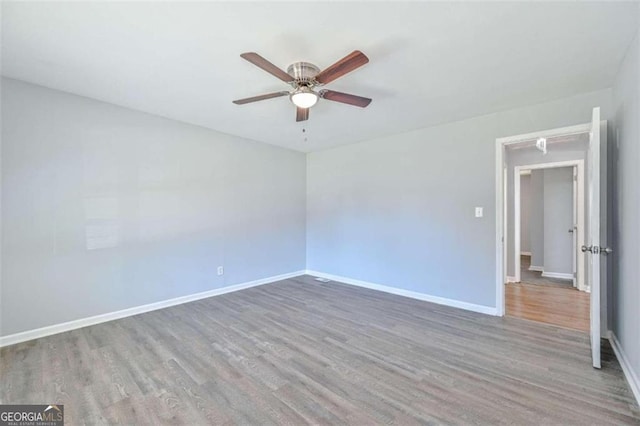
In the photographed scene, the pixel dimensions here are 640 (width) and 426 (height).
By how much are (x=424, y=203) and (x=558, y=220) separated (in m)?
3.42

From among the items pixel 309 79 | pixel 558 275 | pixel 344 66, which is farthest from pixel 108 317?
pixel 558 275

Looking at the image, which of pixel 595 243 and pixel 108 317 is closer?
pixel 595 243

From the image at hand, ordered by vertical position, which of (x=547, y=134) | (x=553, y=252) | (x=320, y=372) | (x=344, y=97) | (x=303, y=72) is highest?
(x=303, y=72)

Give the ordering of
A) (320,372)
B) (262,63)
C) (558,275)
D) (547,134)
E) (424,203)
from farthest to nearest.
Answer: (558,275)
(424,203)
(547,134)
(320,372)
(262,63)

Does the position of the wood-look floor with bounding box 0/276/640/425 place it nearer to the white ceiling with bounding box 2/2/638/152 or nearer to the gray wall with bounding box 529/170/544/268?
the white ceiling with bounding box 2/2/638/152

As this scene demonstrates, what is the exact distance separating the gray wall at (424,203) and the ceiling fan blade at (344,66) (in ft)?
7.68

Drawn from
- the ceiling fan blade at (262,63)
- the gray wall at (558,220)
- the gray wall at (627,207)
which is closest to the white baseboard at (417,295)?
the gray wall at (627,207)

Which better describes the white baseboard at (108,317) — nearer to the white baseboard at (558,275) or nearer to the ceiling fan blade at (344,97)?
the ceiling fan blade at (344,97)

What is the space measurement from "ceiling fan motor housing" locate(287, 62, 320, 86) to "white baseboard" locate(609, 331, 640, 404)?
10.2 feet

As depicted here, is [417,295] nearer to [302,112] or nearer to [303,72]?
[302,112]

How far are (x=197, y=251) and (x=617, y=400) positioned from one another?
4.37 meters

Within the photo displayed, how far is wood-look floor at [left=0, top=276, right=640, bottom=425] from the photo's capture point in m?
1.74

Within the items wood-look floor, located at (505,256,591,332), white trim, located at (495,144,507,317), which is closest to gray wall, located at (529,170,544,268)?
wood-look floor, located at (505,256,591,332)

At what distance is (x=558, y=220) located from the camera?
536 cm
